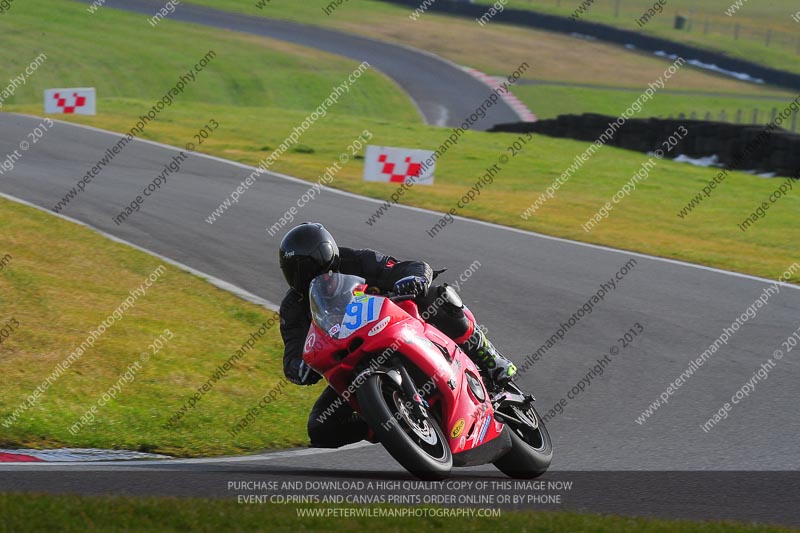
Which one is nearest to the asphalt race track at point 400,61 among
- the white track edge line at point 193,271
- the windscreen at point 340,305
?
the white track edge line at point 193,271

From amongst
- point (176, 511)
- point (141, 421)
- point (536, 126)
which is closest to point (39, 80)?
point (536, 126)

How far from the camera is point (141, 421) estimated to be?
26.1ft

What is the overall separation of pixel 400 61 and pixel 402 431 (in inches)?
1714

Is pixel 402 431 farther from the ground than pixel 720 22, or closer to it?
farther from the ground

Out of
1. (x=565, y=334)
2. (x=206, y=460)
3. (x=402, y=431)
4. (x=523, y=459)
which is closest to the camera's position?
(x=402, y=431)

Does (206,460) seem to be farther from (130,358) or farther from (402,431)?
(130,358)

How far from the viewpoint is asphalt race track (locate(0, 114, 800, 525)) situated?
6.21 metres

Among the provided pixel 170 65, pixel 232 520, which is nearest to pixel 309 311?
pixel 232 520

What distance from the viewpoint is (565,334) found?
34.7 feet

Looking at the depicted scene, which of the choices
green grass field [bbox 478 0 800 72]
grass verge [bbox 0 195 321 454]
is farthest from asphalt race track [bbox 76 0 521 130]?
grass verge [bbox 0 195 321 454]

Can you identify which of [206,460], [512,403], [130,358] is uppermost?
[512,403]

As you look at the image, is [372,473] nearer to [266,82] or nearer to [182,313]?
[182,313]

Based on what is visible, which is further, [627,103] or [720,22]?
[720,22]

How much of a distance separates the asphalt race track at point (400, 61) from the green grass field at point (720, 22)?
1425cm
